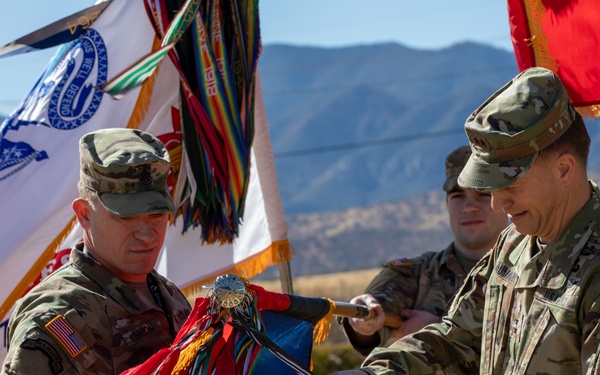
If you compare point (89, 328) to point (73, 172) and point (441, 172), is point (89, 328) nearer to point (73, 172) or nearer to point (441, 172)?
point (73, 172)

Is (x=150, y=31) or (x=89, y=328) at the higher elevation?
(x=150, y=31)

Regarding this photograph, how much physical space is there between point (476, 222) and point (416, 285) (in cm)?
40

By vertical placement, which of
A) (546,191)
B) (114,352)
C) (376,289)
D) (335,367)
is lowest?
(335,367)

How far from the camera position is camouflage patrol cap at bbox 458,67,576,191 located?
301 centimetres

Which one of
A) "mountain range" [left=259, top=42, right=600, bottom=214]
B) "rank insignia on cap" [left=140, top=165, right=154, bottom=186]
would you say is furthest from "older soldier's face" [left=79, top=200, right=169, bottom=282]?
"mountain range" [left=259, top=42, right=600, bottom=214]

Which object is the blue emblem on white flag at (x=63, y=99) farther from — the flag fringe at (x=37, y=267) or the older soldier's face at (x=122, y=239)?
the older soldier's face at (x=122, y=239)

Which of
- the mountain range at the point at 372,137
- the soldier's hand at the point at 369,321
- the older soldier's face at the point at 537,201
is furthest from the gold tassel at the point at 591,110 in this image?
the mountain range at the point at 372,137

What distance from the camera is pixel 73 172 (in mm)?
5320

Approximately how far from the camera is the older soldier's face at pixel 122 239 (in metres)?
3.39

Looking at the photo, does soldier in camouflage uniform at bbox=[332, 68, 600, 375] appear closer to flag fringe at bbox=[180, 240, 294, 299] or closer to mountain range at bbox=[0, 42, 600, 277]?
flag fringe at bbox=[180, 240, 294, 299]

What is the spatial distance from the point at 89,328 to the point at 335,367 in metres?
9.81

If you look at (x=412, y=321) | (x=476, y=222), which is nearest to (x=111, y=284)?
(x=412, y=321)

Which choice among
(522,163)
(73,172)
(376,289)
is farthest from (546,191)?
(73,172)

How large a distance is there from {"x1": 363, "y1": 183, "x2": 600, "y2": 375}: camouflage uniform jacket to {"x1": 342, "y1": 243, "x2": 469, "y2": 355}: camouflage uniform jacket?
111 centimetres
